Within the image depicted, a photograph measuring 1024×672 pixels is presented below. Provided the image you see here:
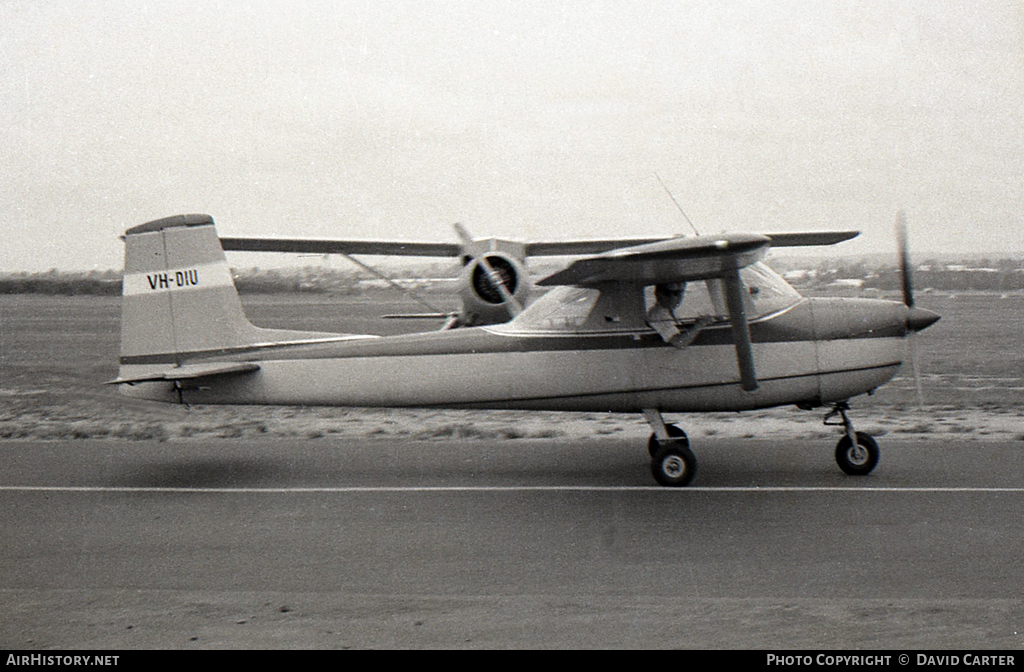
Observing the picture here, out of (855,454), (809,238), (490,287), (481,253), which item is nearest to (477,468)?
(490,287)

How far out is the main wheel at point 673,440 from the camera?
770 cm

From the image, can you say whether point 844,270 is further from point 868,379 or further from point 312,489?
point 312,489

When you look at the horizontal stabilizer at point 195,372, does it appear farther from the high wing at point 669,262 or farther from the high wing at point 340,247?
the high wing at point 340,247

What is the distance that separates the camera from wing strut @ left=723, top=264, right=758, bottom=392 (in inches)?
284

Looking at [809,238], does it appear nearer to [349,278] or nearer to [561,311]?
[561,311]

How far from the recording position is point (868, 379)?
25.6 ft

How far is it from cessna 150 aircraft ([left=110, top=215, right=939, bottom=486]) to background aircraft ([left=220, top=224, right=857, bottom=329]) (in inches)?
97.2

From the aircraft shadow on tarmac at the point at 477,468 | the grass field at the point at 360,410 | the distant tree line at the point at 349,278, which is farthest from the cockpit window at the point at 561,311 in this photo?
the distant tree line at the point at 349,278

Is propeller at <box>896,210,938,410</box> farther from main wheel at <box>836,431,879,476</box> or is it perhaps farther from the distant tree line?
the distant tree line

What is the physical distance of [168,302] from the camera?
27.3 feet

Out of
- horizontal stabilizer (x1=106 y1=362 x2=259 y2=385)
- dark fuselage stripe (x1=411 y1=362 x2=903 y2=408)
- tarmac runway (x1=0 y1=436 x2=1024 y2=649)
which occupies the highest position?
horizontal stabilizer (x1=106 y1=362 x2=259 y2=385)

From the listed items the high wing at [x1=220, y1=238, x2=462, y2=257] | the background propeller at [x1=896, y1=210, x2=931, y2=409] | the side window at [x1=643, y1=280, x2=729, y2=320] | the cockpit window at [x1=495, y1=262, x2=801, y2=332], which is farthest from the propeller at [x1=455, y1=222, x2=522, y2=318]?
the background propeller at [x1=896, y1=210, x2=931, y2=409]

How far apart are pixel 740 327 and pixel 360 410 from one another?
7901mm

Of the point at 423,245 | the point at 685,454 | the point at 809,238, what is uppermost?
the point at 423,245
